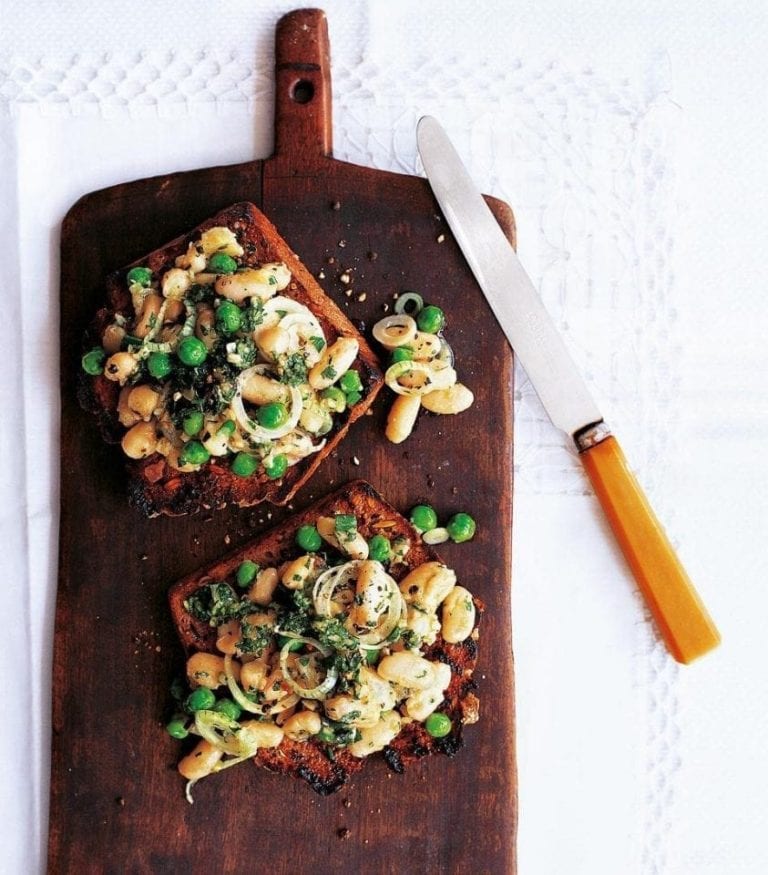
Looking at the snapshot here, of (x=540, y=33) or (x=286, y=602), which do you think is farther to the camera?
(x=540, y=33)

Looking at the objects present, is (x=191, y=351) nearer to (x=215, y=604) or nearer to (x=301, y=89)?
(x=215, y=604)

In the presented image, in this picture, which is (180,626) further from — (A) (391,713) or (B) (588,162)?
(B) (588,162)

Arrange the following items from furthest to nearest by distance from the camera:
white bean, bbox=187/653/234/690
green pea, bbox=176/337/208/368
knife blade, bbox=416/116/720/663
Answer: knife blade, bbox=416/116/720/663, white bean, bbox=187/653/234/690, green pea, bbox=176/337/208/368

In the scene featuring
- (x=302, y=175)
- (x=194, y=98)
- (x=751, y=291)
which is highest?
(x=194, y=98)

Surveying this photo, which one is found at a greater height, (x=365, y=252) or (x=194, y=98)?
(x=194, y=98)

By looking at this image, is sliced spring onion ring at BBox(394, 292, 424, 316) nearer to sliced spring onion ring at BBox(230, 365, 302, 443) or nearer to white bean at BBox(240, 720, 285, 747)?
sliced spring onion ring at BBox(230, 365, 302, 443)

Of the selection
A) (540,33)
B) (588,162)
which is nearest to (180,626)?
(588,162)

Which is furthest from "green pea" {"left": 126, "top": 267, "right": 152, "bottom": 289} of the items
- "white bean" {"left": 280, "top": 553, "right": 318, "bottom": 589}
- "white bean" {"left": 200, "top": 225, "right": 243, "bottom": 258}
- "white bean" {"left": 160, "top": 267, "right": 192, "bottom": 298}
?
"white bean" {"left": 280, "top": 553, "right": 318, "bottom": 589}
